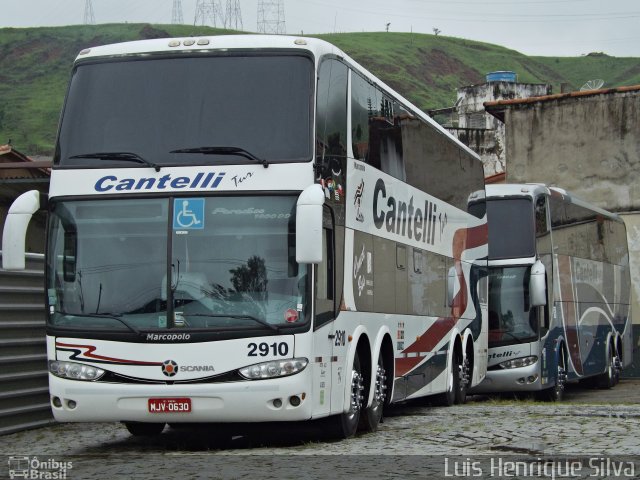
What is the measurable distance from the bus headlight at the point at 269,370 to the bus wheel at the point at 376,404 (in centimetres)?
247

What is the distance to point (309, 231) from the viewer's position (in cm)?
1121

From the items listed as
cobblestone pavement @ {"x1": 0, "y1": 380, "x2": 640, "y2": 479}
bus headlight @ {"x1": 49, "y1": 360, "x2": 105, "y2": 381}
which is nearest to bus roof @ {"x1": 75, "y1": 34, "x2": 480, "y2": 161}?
bus headlight @ {"x1": 49, "y1": 360, "x2": 105, "y2": 381}

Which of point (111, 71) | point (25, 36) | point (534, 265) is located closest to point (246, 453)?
point (111, 71)

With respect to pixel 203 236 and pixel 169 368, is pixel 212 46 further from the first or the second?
pixel 169 368

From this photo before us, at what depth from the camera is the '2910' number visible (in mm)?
11609

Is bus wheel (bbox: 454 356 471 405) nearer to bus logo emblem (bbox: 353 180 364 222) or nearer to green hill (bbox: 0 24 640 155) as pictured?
bus logo emblem (bbox: 353 180 364 222)

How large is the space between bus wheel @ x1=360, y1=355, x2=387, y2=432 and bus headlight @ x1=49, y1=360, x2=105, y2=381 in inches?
135

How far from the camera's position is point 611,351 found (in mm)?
28812

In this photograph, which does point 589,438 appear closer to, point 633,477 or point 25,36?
point 633,477

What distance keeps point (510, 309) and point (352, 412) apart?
9574 millimetres

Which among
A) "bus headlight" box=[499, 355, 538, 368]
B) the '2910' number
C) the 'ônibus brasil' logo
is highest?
the '2910' number

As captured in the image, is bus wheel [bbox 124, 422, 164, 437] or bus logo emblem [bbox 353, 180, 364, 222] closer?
bus logo emblem [bbox 353, 180, 364, 222]

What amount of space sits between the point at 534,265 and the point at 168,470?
40.9 feet

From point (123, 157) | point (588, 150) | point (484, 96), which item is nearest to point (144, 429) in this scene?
point (123, 157)
